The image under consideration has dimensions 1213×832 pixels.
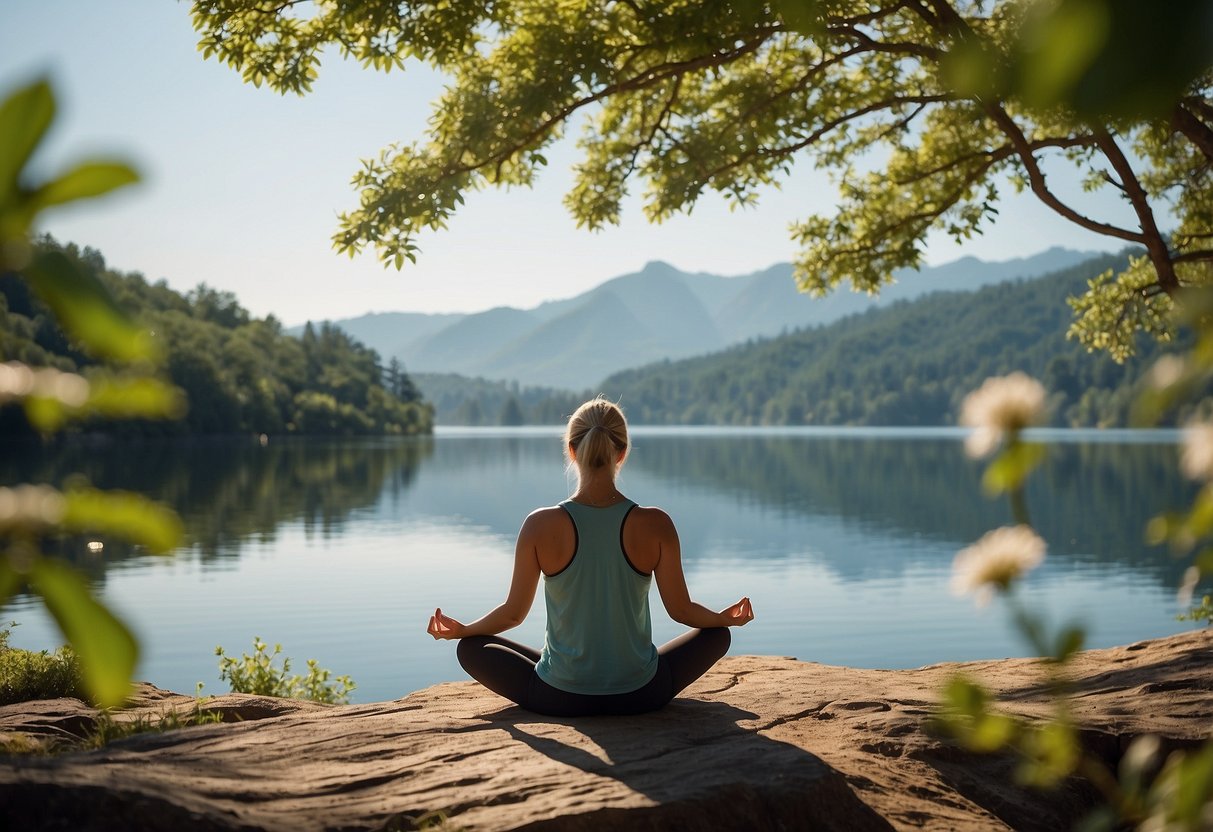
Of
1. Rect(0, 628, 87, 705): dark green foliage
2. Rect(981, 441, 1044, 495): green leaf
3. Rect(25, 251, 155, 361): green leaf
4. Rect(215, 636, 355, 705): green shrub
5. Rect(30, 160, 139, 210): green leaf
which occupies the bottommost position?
Rect(215, 636, 355, 705): green shrub

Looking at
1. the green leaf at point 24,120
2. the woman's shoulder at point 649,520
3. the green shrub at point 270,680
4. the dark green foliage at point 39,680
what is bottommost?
the green shrub at point 270,680

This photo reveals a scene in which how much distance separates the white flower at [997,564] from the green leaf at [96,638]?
97 cm

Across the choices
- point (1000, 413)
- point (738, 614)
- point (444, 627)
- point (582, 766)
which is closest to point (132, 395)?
point (1000, 413)

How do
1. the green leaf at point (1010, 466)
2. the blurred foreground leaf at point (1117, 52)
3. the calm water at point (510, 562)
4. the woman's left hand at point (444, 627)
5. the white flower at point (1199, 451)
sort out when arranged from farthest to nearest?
the calm water at point (510, 562)
the woman's left hand at point (444, 627)
the green leaf at point (1010, 466)
the white flower at point (1199, 451)
the blurred foreground leaf at point (1117, 52)

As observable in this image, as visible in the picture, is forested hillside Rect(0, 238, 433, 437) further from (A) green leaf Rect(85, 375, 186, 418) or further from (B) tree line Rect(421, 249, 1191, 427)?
(B) tree line Rect(421, 249, 1191, 427)

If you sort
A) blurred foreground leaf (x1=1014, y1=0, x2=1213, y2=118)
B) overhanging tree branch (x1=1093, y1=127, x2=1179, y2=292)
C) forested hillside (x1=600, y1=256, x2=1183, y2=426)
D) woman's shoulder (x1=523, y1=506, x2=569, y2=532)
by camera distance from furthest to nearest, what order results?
forested hillside (x1=600, y1=256, x2=1183, y2=426), overhanging tree branch (x1=1093, y1=127, x2=1179, y2=292), woman's shoulder (x1=523, y1=506, x2=569, y2=532), blurred foreground leaf (x1=1014, y1=0, x2=1213, y2=118)

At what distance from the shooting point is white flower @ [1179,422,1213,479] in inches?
45.1

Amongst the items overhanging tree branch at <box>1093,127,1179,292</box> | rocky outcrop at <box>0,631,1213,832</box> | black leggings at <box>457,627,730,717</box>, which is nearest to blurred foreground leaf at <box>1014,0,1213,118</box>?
rocky outcrop at <box>0,631,1213,832</box>

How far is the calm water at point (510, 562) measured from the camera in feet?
48.2

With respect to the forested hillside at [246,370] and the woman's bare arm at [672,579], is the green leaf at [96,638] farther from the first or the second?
the forested hillside at [246,370]

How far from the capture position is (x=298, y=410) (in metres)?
105

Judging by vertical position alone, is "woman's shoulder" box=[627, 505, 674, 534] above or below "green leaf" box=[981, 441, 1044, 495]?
below

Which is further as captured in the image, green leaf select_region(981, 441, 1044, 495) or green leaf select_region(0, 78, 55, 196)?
green leaf select_region(981, 441, 1044, 495)

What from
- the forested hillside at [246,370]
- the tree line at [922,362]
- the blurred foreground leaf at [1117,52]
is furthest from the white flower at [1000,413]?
the tree line at [922,362]
